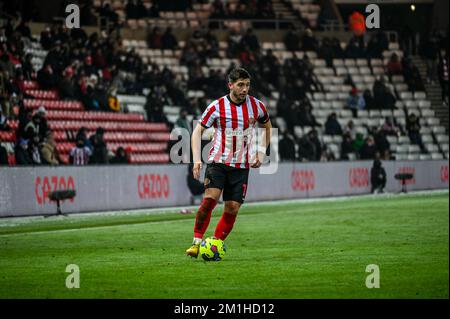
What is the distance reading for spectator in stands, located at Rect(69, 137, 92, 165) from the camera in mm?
29359

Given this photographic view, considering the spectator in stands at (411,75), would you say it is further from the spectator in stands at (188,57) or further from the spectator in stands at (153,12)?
the spectator in stands at (153,12)

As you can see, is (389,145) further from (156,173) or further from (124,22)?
(156,173)

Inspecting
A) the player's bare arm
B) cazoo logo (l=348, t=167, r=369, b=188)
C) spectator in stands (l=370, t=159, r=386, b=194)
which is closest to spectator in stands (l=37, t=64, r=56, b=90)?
cazoo logo (l=348, t=167, r=369, b=188)

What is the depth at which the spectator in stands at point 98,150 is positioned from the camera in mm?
30078

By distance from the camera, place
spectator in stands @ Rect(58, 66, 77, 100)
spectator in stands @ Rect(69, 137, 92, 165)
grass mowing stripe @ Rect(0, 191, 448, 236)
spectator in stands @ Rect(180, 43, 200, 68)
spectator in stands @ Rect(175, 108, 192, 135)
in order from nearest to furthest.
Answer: grass mowing stripe @ Rect(0, 191, 448, 236)
spectator in stands @ Rect(69, 137, 92, 165)
spectator in stands @ Rect(58, 66, 77, 100)
spectator in stands @ Rect(175, 108, 192, 135)
spectator in stands @ Rect(180, 43, 200, 68)

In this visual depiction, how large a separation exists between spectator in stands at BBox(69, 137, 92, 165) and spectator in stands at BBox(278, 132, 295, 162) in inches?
343

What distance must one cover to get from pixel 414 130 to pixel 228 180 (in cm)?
3021

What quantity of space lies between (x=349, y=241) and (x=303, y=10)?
3397cm

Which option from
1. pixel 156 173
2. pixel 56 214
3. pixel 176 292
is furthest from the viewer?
Answer: pixel 156 173

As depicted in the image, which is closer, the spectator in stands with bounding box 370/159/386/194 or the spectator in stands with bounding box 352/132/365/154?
the spectator in stands with bounding box 370/159/386/194

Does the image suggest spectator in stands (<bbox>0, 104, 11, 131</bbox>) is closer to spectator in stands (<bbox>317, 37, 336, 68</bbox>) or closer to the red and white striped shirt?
the red and white striped shirt

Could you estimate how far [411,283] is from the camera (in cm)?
1212

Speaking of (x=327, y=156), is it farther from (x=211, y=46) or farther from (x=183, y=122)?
(x=183, y=122)
